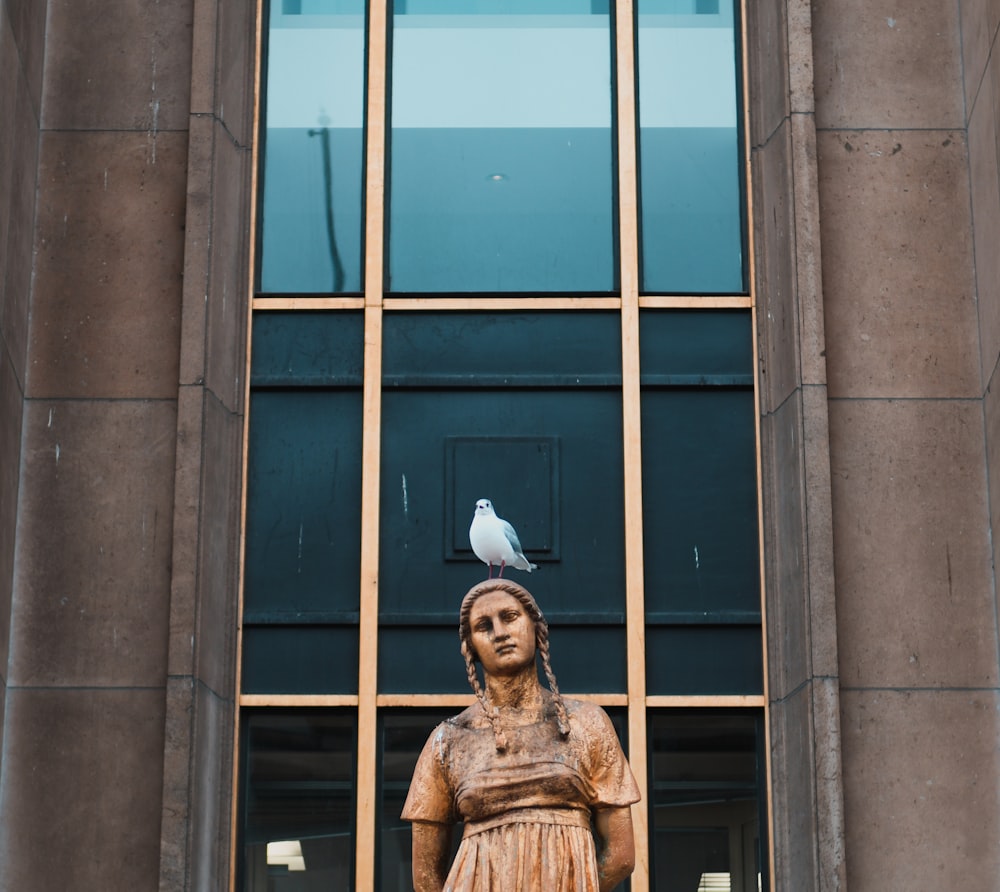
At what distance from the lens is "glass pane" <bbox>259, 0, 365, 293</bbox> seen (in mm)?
15266

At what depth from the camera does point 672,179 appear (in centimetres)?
1544

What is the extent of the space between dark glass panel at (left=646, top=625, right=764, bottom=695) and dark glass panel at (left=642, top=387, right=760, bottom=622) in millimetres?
140

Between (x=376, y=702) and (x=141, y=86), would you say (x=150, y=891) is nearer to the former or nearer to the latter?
(x=376, y=702)

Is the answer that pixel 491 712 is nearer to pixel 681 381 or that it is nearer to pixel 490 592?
pixel 490 592

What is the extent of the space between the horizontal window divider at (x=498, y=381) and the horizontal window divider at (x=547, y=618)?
1.59 meters

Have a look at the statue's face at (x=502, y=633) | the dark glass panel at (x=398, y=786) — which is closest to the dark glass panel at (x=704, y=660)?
the dark glass panel at (x=398, y=786)

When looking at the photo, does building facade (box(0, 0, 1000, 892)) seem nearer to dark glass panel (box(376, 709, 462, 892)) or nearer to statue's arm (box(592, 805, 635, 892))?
dark glass panel (box(376, 709, 462, 892))

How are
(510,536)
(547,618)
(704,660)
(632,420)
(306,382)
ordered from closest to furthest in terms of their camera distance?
(510,536)
(704,660)
(547,618)
(632,420)
(306,382)

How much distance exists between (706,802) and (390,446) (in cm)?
317

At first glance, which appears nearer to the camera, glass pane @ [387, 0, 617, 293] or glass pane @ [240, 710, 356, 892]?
glass pane @ [240, 710, 356, 892]

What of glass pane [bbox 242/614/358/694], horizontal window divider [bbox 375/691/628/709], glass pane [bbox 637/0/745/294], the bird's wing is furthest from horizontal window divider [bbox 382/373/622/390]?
horizontal window divider [bbox 375/691/628/709]

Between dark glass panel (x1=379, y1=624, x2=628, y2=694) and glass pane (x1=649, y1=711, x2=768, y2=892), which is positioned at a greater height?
dark glass panel (x1=379, y1=624, x2=628, y2=694)

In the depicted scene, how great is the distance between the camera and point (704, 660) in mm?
14344

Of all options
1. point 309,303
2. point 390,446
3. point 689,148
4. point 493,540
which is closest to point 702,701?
point 493,540
